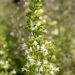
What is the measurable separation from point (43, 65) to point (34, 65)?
12cm

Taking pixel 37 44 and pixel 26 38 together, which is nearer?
pixel 37 44

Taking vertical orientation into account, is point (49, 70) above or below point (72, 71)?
below

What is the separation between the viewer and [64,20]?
581 centimetres

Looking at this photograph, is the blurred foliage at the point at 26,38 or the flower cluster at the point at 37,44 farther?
the blurred foliage at the point at 26,38

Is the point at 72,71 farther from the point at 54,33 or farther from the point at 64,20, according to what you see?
the point at 64,20

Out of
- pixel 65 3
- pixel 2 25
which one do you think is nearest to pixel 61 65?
pixel 2 25

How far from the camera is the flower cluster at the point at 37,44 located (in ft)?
7.93

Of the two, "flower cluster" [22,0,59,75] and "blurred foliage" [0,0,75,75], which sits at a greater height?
"blurred foliage" [0,0,75,75]

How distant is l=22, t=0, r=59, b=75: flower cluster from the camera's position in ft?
7.93

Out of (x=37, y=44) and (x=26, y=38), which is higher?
(x=26, y=38)

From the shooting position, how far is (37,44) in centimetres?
245

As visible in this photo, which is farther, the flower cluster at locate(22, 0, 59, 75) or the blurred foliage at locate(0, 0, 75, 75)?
the blurred foliage at locate(0, 0, 75, 75)

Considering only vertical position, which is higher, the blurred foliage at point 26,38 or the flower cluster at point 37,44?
the blurred foliage at point 26,38

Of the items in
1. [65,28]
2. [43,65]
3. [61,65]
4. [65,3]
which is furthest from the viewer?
[65,3]
